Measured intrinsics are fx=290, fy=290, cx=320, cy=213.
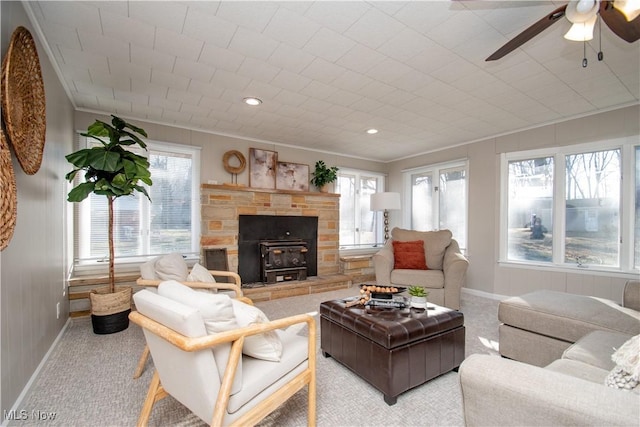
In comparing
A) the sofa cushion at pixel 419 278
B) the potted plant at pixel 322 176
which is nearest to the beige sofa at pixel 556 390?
the sofa cushion at pixel 419 278

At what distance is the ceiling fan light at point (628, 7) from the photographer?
4.10ft

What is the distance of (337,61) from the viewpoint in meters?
2.36

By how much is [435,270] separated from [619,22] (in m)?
3.03

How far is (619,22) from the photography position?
141cm

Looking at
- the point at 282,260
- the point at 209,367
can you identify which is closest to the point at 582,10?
the point at 209,367

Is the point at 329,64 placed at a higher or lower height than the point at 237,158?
higher

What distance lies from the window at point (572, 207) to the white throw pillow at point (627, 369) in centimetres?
311

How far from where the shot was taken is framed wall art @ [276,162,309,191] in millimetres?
4844

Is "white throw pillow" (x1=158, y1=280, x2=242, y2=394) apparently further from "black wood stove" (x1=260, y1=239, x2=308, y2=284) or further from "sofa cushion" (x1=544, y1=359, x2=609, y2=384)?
"black wood stove" (x1=260, y1=239, x2=308, y2=284)

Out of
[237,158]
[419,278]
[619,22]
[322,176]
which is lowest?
[419,278]

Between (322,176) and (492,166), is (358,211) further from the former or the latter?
(492,166)

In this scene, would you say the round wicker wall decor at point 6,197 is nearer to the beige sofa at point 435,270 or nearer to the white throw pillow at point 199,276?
the white throw pillow at point 199,276

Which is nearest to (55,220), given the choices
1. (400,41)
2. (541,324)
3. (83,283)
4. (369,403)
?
(83,283)

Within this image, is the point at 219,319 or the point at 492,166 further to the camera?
the point at 492,166
